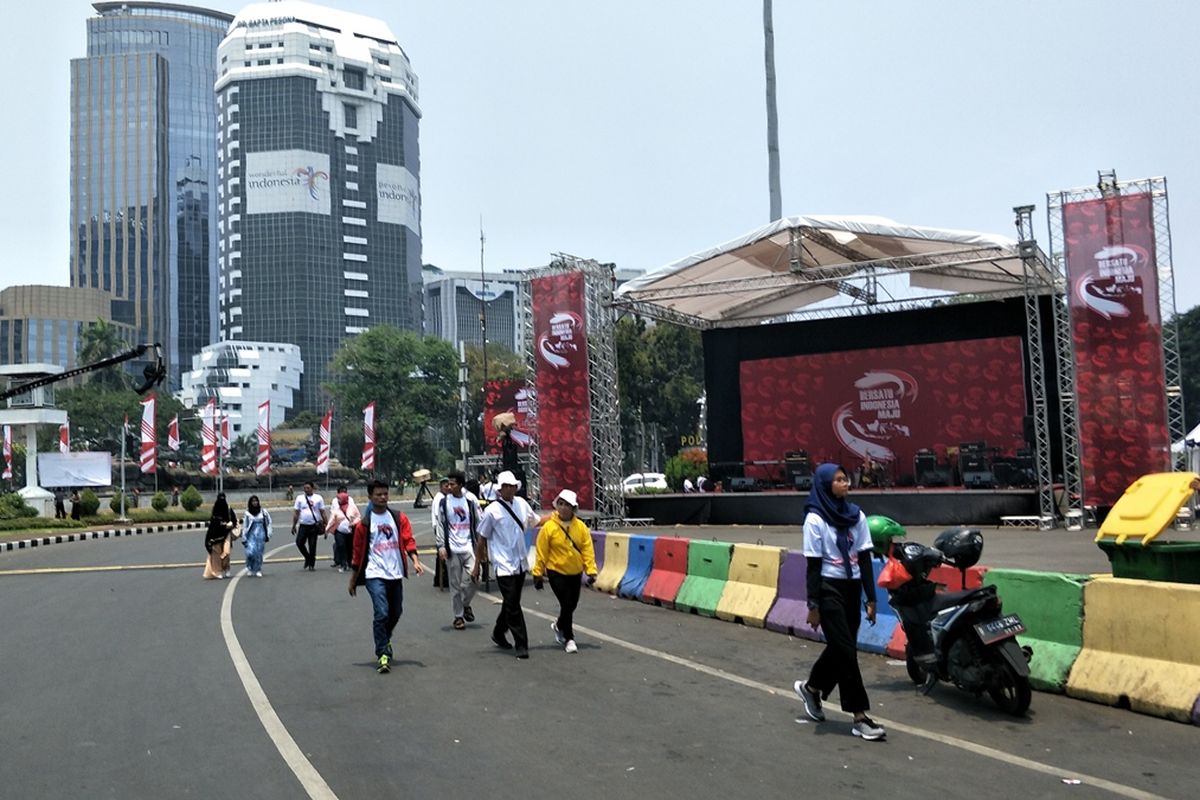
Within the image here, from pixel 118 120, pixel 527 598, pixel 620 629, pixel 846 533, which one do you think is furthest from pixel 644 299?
pixel 118 120

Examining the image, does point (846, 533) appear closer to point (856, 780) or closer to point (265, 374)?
point (856, 780)

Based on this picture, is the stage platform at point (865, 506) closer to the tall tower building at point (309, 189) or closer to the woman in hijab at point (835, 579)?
the woman in hijab at point (835, 579)

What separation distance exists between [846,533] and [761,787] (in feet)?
6.24

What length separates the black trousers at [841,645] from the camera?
6.57 meters

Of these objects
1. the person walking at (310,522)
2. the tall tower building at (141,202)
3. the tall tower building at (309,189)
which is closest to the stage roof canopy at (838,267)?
the person walking at (310,522)

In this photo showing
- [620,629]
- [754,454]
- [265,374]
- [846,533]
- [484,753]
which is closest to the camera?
[484,753]

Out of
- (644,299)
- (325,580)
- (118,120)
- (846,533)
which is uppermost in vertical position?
(118,120)

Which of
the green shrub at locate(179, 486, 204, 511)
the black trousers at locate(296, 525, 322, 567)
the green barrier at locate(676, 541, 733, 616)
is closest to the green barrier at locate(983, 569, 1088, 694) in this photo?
the green barrier at locate(676, 541, 733, 616)

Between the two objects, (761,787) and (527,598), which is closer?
(761,787)

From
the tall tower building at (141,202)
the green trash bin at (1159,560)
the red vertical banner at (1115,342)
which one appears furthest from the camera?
the tall tower building at (141,202)

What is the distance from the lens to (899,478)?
30.8 m

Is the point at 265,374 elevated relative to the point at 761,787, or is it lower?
elevated

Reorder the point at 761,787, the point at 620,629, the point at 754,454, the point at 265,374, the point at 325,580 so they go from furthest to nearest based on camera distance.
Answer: the point at 265,374 < the point at 754,454 < the point at 325,580 < the point at 620,629 < the point at 761,787

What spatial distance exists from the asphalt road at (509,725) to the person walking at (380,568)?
38 centimetres
